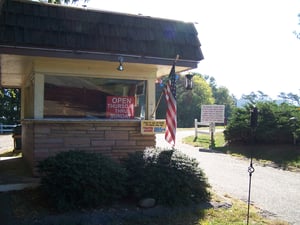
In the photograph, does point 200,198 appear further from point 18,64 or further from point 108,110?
point 18,64

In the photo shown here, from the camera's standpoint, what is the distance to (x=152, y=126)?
325 inches

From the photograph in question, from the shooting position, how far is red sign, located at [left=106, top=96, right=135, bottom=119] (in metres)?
8.37

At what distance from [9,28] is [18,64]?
2.09 meters

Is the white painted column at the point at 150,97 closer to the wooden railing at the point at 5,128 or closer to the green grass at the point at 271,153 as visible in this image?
the green grass at the point at 271,153

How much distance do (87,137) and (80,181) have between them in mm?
2225

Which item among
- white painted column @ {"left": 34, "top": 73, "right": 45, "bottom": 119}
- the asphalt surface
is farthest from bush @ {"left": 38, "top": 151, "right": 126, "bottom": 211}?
the asphalt surface

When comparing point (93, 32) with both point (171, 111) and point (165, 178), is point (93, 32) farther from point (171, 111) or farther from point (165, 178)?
point (165, 178)

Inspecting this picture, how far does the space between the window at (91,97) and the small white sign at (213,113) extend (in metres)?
10.9

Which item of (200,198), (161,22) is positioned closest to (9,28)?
(161,22)

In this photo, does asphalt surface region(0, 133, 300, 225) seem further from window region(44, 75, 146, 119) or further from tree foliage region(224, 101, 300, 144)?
window region(44, 75, 146, 119)

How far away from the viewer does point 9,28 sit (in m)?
6.79

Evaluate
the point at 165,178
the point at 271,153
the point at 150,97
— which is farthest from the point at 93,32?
the point at 271,153

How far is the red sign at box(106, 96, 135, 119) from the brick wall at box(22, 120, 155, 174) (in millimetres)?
249

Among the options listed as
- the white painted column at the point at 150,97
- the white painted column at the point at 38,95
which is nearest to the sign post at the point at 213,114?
the white painted column at the point at 150,97
